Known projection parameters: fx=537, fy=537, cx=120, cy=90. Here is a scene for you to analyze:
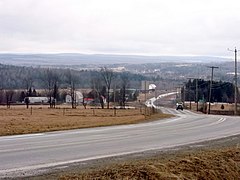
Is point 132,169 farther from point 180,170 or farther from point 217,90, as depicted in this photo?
point 217,90

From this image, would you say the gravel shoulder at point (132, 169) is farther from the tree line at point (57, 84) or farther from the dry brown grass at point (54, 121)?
the tree line at point (57, 84)

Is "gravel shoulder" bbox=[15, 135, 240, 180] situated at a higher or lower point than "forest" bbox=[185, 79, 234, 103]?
higher

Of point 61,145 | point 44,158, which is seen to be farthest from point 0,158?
point 61,145

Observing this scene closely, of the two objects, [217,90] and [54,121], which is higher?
[54,121]

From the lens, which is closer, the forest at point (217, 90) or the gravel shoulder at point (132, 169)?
the gravel shoulder at point (132, 169)

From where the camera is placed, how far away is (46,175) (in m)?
11.4

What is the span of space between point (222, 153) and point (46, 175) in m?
4.86

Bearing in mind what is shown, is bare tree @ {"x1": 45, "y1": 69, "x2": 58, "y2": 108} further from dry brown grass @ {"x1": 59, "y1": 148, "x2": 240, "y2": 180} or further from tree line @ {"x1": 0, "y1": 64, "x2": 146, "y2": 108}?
dry brown grass @ {"x1": 59, "y1": 148, "x2": 240, "y2": 180}

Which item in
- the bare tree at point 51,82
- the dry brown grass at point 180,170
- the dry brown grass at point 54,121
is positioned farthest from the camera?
the bare tree at point 51,82

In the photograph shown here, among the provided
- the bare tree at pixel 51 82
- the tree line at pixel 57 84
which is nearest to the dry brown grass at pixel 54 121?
the tree line at pixel 57 84

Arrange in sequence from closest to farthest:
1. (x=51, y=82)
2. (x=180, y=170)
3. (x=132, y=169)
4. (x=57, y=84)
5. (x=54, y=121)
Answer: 1. (x=132, y=169)
2. (x=180, y=170)
3. (x=54, y=121)
4. (x=51, y=82)
5. (x=57, y=84)

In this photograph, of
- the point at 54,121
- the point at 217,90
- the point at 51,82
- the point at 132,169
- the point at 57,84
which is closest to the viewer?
the point at 132,169

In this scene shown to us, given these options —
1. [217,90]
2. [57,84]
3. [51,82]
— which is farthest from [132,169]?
[57,84]

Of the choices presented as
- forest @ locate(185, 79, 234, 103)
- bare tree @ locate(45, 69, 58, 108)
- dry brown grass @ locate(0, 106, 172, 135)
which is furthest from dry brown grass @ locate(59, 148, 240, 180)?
bare tree @ locate(45, 69, 58, 108)
